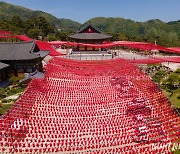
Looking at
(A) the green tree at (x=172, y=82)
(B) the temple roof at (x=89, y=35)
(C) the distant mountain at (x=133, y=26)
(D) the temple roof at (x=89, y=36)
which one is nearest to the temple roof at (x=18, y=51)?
(A) the green tree at (x=172, y=82)

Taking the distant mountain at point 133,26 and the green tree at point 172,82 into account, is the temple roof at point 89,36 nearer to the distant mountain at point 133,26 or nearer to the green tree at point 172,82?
the green tree at point 172,82

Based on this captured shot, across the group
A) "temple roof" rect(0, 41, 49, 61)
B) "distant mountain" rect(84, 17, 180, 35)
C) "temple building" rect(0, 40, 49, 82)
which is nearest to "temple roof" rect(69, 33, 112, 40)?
"temple roof" rect(0, 41, 49, 61)

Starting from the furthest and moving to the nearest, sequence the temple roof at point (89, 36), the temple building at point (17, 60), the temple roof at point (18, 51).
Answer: the temple roof at point (89, 36) → the temple roof at point (18, 51) → the temple building at point (17, 60)

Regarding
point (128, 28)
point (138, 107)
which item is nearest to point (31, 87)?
point (138, 107)

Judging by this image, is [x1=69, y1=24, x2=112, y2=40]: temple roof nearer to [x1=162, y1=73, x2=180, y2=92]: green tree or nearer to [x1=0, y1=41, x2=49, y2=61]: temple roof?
[x1=0, y1=41, x2=49, y2=61]: temple roof

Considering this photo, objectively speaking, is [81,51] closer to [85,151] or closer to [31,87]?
[31,87]

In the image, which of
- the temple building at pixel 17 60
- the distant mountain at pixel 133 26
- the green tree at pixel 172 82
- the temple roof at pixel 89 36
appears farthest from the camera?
the distant mountain at pixel 133 26

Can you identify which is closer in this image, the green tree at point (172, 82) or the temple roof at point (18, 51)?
the green tree at point (172, 82)

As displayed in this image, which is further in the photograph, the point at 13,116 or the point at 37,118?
the point at 37,118
